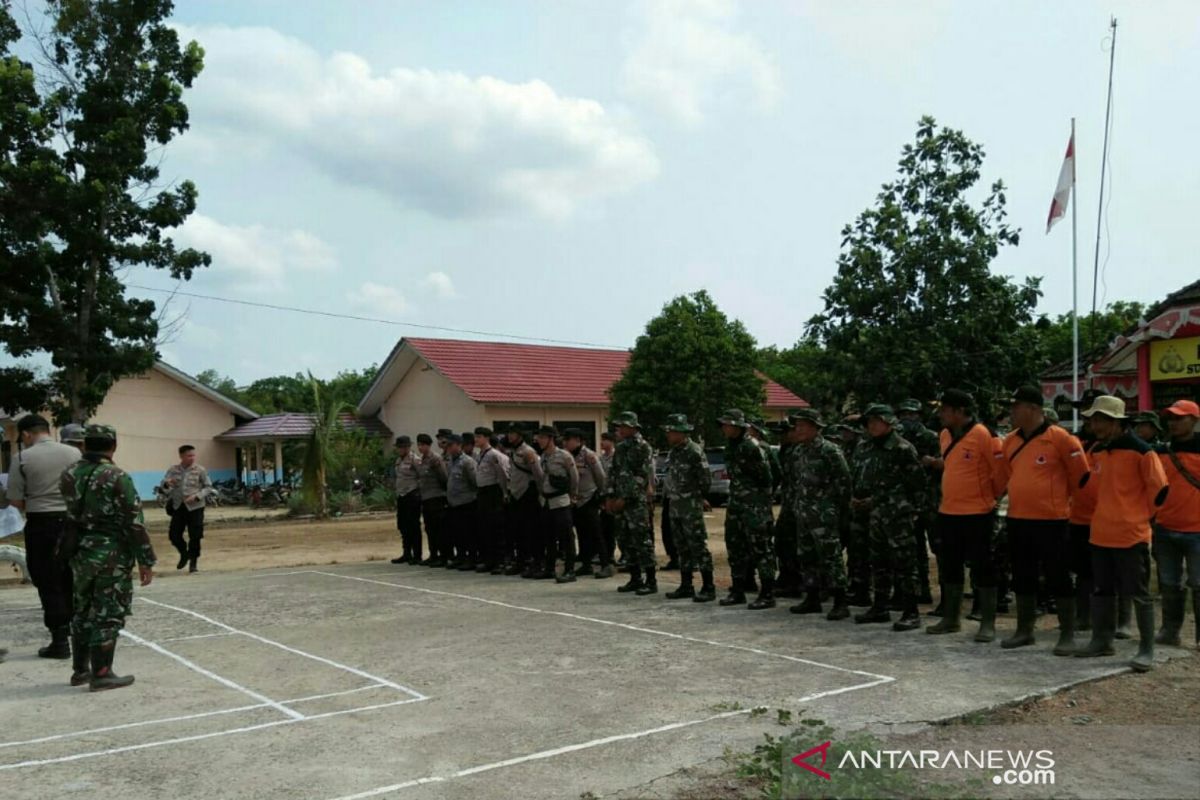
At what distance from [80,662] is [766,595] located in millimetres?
5894

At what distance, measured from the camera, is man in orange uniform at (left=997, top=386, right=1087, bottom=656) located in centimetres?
708

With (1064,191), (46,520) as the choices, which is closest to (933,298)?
(1064,191)

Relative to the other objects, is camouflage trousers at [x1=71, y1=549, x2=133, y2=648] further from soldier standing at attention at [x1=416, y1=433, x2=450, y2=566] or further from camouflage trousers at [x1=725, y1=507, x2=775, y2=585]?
soldier standing at attention at [x1=416, y1=433, x2=450, y2=566]

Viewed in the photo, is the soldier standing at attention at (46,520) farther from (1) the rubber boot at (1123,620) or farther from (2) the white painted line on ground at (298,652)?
(1) the rubber boot at (1123,620)

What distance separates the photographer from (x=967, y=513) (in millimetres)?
7594

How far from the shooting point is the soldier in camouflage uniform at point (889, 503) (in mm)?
8336

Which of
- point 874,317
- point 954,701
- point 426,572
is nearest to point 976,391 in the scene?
point 874,317

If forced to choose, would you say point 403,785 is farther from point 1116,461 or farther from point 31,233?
point 31,233

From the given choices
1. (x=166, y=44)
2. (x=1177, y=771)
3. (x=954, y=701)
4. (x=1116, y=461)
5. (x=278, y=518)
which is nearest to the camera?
(x=1177, y=771)

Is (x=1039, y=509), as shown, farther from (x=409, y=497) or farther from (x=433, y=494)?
(x=409, y=497)

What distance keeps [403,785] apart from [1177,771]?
359cm

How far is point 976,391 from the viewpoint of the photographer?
687 inches

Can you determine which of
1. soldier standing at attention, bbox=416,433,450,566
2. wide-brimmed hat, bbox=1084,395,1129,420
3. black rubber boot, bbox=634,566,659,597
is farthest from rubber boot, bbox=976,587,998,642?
soldier standing at attention, bbox=416,433,450,566

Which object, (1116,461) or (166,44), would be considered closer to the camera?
(1116,461)
